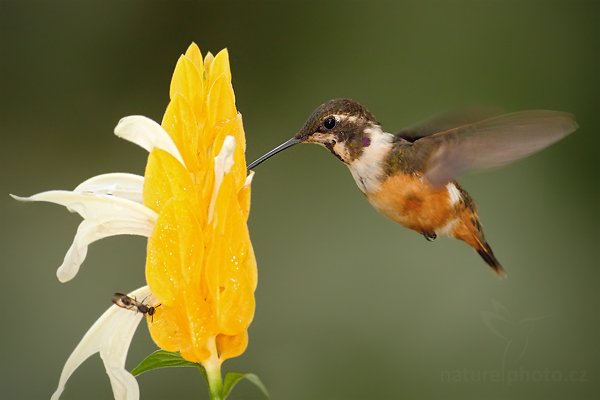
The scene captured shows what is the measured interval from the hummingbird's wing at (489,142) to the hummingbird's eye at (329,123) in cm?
15

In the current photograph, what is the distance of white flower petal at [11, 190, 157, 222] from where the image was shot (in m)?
0.53

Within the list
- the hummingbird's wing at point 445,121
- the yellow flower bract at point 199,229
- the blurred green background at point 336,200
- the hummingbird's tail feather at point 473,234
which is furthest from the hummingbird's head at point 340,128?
the blurred green background at point 336,200

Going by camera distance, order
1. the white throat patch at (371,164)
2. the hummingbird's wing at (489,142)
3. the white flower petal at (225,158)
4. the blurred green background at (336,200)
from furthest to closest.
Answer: the blurred green background at (336,200) < the white throat patch at (371,164) < the hummingbird's wing at (489,142) < the white flower petal at (225,158)

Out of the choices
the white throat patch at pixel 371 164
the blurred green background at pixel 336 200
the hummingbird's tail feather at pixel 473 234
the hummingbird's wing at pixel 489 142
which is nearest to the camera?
the hummingbird's wing at pixel 489 142

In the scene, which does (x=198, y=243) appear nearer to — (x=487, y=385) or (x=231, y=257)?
(x=231, y=257)

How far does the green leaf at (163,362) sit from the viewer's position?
0.55 meters

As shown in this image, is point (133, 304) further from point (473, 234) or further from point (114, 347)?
point (473, 234)

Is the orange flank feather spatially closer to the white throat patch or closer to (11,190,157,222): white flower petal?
the white throat patch

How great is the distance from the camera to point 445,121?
106 cm

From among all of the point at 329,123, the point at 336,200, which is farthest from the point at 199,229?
the point at 336,200

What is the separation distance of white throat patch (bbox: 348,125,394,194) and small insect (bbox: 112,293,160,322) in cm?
48

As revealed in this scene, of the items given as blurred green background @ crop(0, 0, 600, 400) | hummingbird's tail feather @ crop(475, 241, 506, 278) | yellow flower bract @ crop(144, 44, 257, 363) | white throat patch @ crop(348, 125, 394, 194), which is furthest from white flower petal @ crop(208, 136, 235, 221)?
blurred green background @ crop(0, 0, 600, 400)

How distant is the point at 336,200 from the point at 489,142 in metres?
1.43

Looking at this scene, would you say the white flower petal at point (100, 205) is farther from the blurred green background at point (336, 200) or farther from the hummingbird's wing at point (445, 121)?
the blurred green background at point (336, 200)
